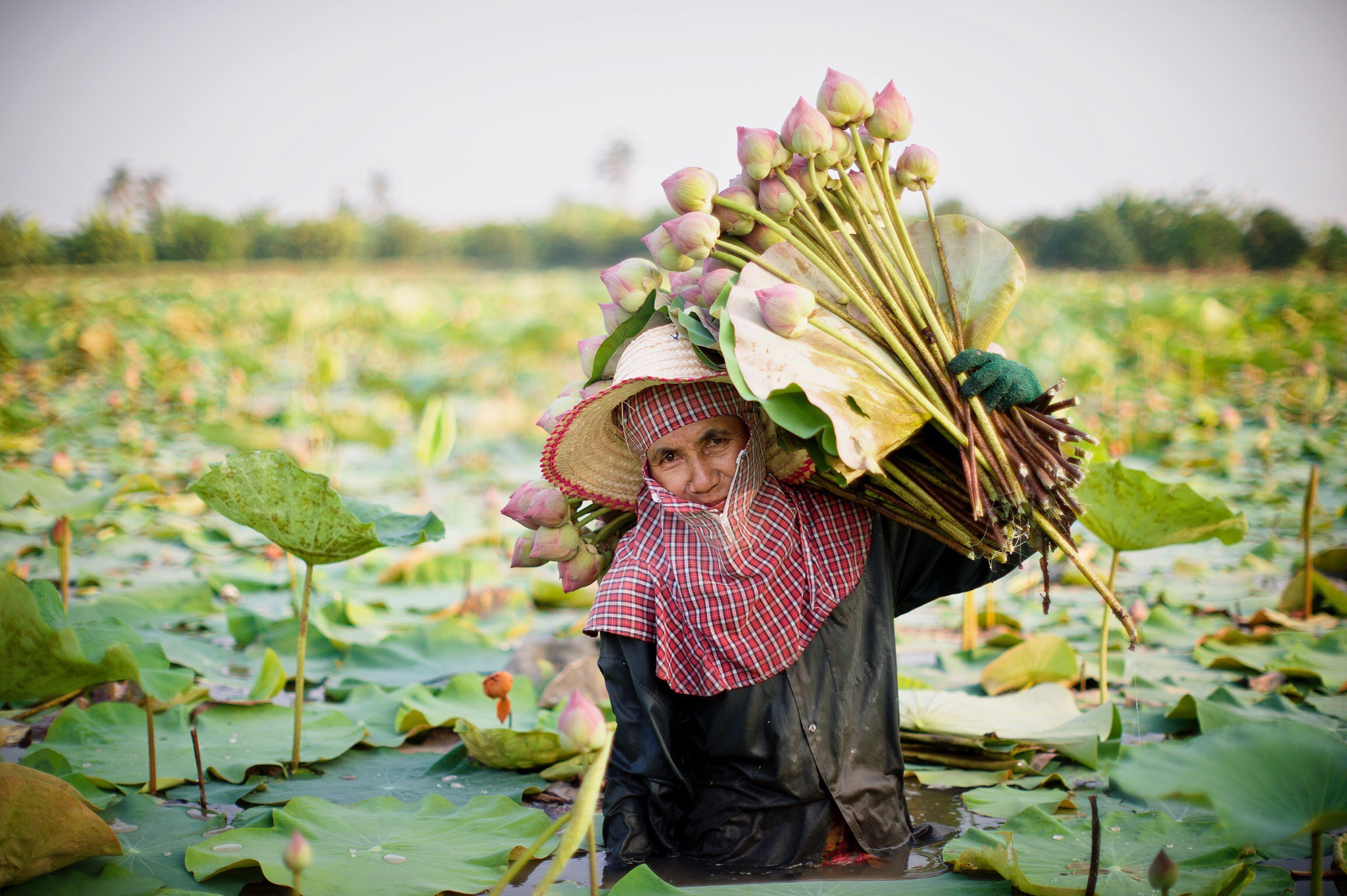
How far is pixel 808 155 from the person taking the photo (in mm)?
1341

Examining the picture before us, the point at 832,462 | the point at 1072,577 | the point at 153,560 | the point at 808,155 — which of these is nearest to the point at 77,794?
the point at 832,462

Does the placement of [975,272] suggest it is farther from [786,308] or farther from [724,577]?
[724,577]

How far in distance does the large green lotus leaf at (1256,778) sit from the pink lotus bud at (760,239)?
84 centimetres

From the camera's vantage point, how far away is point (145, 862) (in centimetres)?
144

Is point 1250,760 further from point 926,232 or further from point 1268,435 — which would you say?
point 1268,435

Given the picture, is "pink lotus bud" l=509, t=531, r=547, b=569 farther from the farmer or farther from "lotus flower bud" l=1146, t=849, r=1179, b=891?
"lotus flower bud" l=1146, t=849, r=1179, b=891

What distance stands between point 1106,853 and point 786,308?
96 cm

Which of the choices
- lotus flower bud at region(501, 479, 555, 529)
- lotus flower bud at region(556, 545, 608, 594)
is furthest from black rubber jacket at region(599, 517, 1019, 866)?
lotus flower bud at region(501, 479, 555, 529)

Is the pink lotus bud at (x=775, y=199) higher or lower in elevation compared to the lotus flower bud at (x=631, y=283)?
higher

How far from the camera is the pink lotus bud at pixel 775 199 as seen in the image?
137 centimetres

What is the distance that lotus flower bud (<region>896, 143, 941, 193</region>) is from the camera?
1.44m

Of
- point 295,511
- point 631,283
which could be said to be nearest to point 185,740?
point 295,511

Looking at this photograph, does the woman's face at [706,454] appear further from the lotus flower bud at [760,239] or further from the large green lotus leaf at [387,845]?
the large green lotus leaf at [387,845]

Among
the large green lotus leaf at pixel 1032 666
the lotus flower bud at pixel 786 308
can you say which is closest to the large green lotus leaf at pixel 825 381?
the lotus flower bud at pixel 786 308
